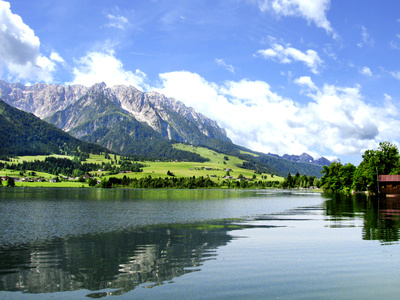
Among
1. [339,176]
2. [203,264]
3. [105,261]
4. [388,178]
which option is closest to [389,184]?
[388,178]

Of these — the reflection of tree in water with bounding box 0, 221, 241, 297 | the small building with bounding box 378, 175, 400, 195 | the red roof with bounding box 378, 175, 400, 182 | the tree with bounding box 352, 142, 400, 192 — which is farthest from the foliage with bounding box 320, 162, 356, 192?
the reflection of tree in water with bounding box 0, 221, 241, 297

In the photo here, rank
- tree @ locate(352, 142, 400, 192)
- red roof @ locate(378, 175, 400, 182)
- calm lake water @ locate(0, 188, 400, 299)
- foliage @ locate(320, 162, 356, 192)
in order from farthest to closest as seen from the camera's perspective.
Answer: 1. foliage @ locate(320, 162, 356, 192)
2. tree @ locate(352, 142, 400, 192)
3. red roof @ locate(378, 175, 400, 182)
4. calm lake water @ locate(0, 188, 400, 299)

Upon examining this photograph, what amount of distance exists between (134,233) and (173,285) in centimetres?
2208

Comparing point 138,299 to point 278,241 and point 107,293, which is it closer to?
point 107,293

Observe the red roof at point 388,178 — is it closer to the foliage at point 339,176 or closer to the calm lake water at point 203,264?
the foliage at point 339,176

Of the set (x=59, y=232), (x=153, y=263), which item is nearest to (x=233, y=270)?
(x=153, y=263)

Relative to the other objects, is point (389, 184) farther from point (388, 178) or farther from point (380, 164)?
point (380, 164)

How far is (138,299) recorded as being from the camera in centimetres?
1527

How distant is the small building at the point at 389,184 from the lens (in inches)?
4779

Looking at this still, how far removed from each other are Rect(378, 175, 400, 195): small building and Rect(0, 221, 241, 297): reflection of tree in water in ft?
355

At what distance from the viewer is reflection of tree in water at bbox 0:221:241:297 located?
59.9 ft

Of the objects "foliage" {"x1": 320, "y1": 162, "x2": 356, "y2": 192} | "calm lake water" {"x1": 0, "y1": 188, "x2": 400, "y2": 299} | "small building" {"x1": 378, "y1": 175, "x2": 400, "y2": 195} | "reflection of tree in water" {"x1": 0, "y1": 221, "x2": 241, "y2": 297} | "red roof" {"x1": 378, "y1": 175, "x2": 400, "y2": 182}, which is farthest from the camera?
"foliage" {"x1": 320, "y1": 162, "x2": 356, "y2": 192}

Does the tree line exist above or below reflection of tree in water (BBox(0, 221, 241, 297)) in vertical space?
above

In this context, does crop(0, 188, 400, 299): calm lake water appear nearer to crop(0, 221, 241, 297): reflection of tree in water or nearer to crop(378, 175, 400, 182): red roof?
crop(0, 221, 241, 297): reflection of tree in water
